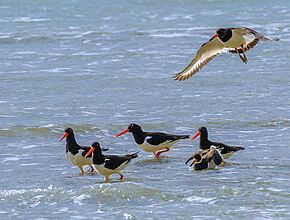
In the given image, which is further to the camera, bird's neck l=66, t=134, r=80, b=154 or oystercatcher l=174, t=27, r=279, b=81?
oystercatcher l=174, t=27, r=279, b=81

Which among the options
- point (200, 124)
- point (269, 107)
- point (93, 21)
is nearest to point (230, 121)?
point (200, 124)

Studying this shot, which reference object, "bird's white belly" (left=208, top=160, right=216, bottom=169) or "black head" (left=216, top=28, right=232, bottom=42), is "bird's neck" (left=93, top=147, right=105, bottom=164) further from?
"black head" (left=216, top=28, right=232, bottom=42)

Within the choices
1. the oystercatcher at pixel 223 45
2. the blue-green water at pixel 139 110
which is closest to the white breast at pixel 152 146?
the blue-green water at pixel 139 110

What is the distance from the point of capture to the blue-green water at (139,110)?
7.59m

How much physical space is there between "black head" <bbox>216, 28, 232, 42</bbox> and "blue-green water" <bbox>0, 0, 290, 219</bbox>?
169 centimetres

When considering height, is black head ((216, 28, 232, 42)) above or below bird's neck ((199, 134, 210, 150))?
above

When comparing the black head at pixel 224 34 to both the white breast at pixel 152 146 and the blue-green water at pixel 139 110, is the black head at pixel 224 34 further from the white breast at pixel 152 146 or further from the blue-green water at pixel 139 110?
the white breast at pixel 152 146

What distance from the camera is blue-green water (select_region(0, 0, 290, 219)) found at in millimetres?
7590

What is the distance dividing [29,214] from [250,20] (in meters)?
19.8

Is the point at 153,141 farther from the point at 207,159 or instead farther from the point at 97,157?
the point at 97,157

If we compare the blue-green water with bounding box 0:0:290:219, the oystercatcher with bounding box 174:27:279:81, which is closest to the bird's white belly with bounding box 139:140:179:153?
the blue-green water with bounding box 0:0:290:219

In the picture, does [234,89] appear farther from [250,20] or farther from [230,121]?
[250,20]

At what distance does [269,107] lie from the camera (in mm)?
13039

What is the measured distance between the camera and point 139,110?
1322 cm
